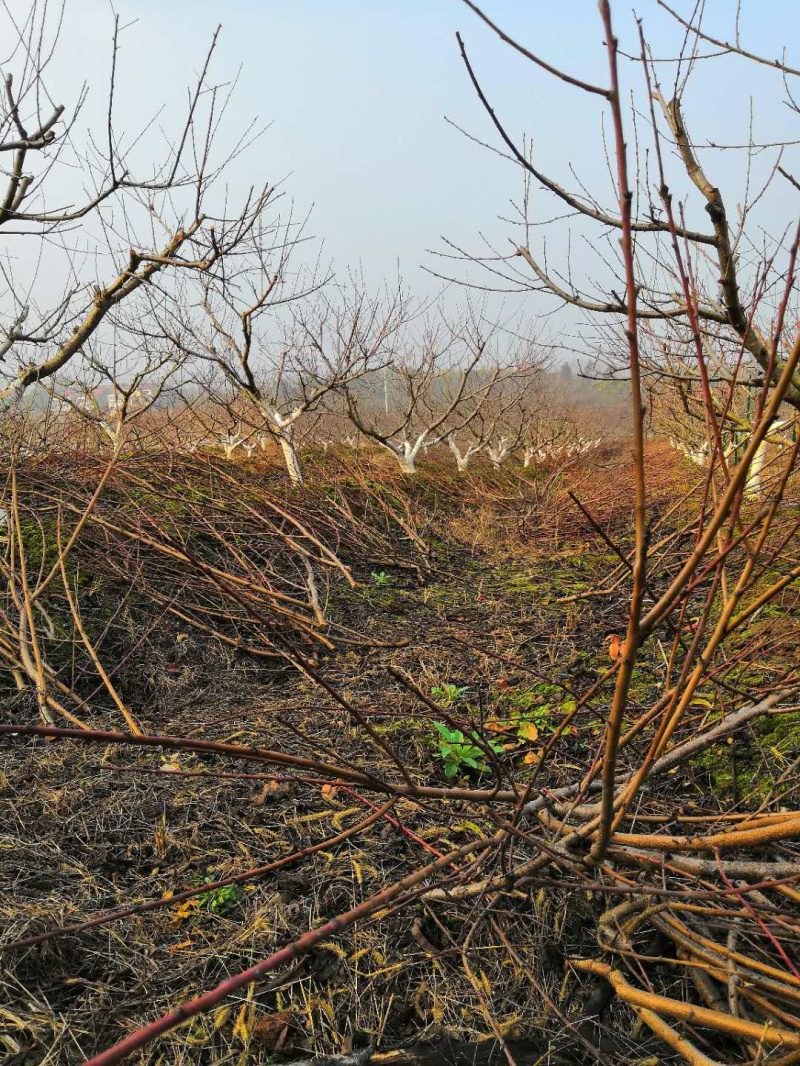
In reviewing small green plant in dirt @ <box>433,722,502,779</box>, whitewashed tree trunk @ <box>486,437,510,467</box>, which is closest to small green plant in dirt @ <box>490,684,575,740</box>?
small green plant in dirt @ <box>433,722,502,779</box>

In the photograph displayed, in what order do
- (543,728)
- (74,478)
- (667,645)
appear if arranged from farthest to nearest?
(74,478)
(667,645)
(543,728)

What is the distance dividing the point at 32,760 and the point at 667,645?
146 inches

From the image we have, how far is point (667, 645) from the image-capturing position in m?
3.73

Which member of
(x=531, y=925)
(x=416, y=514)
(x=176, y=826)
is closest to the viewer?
→ (x=531, y=925)

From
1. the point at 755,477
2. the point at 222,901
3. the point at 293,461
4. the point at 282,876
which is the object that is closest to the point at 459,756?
the point at 282,876

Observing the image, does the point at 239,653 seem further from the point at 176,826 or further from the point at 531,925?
the point at 531,925

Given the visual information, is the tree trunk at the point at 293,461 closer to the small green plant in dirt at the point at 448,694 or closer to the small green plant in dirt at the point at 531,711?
the small green plant in dirt at the point at 448,694

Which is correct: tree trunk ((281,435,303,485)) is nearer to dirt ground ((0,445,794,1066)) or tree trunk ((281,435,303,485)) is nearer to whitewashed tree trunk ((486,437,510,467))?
dirt ground ((0,445,794,1066))

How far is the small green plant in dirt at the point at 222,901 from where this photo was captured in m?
1.96

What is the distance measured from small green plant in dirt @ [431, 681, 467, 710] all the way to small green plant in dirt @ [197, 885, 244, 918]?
4.71ft

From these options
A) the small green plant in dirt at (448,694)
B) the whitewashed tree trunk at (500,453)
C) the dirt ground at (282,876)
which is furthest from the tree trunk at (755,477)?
the whitewashed tree trunk at (500,453)

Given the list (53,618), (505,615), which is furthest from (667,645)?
(53,618)

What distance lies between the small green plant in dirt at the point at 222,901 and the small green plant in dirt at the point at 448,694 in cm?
144

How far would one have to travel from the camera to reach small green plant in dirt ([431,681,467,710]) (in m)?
3.17
